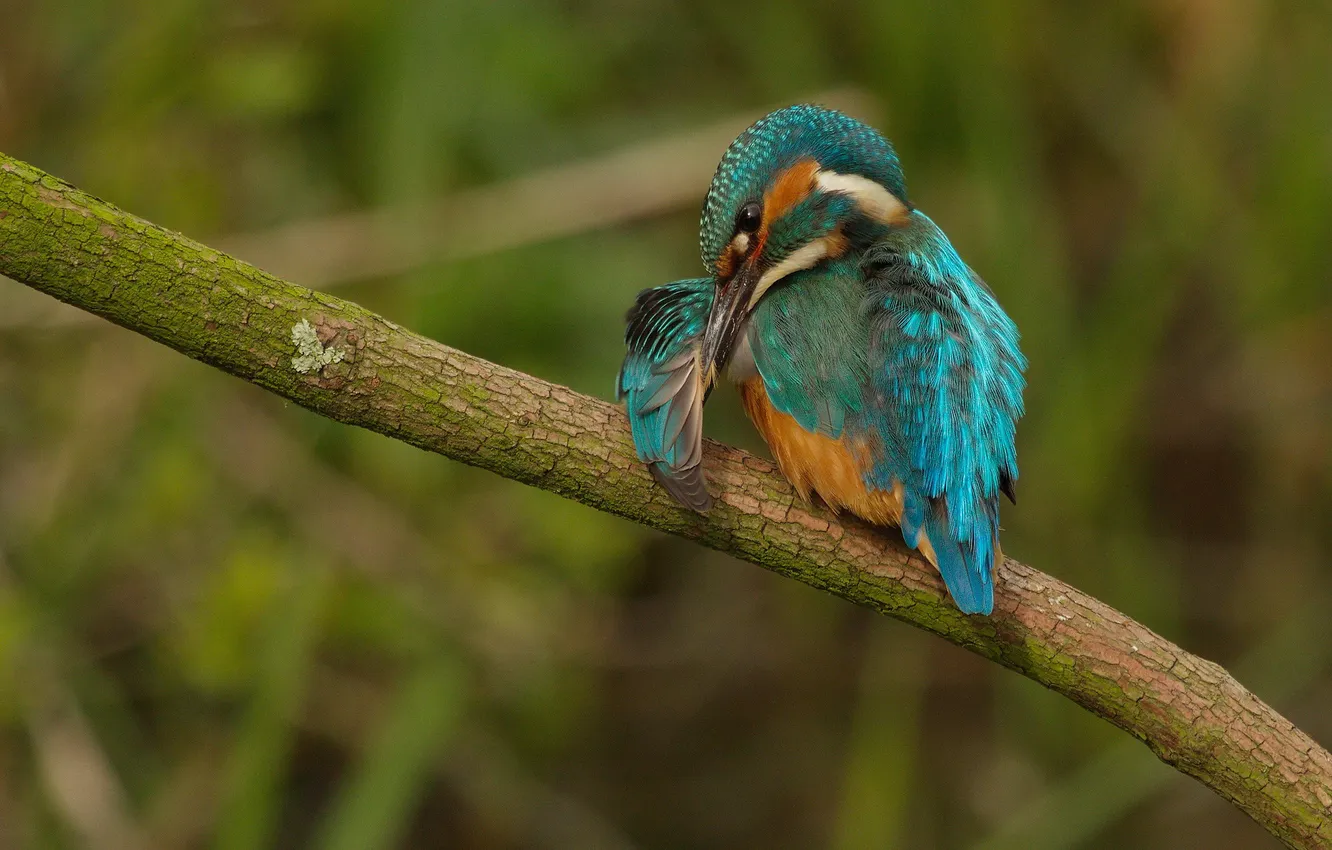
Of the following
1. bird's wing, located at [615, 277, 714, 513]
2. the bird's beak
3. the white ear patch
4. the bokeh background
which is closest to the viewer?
bird's wing, located at [615, 277, 714, 513]

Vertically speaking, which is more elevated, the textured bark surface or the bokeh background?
the bokeh background

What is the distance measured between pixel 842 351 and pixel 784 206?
296mm

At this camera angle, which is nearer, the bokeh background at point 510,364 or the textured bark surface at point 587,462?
the textured bark surface at point 587,462

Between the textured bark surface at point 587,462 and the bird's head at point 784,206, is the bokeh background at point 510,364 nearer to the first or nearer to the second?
the bird's head at point 784,206

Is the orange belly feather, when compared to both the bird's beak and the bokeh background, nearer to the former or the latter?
the bird's beak

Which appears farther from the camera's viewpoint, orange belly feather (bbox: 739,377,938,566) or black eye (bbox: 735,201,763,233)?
black eye (bbox: 735,201,763,233)

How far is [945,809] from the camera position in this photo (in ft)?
14.2

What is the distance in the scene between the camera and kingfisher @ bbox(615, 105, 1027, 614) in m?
1.87

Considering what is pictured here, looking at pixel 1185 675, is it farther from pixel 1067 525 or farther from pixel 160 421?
pixel 160 421

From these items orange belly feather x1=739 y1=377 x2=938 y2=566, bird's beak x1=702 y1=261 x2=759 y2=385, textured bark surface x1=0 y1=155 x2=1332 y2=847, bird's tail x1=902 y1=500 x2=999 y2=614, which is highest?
bird's beak x1=702 y1=261 x2=759 y2=385

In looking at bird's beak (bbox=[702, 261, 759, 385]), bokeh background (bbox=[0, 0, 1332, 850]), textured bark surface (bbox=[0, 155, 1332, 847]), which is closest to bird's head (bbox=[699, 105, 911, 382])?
bird's beak (bbox=[702, 261, 759, 385])

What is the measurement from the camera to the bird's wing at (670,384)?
1.71 metres

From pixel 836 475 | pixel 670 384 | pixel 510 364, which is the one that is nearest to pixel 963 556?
pixel 836 475

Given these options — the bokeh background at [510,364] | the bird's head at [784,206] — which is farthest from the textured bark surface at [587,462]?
the bokeh background at [510,364]
